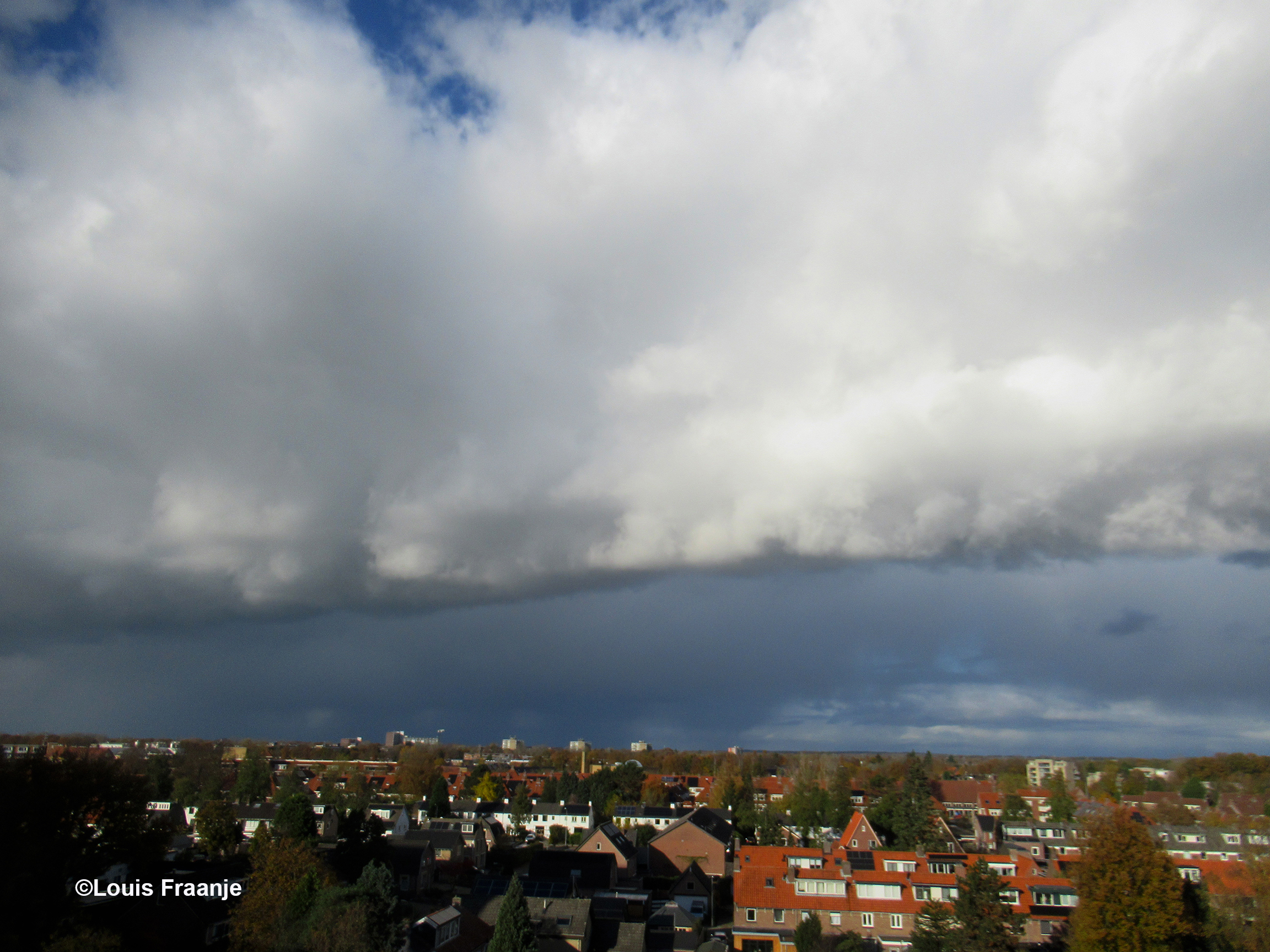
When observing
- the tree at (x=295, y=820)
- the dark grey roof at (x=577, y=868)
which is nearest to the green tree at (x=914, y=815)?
the dark grey roof at (x=577, y=868)

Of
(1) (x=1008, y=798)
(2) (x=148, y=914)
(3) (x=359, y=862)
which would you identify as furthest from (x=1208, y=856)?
(2) (x=148, y=914)

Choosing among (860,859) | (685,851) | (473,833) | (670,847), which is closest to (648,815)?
(670,847)

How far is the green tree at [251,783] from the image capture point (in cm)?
11019

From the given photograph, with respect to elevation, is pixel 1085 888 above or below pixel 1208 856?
above

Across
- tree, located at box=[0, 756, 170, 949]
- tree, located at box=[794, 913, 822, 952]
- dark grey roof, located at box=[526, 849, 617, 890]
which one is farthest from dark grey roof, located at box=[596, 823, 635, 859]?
tree, located at box=[0, 756, 170, 949]

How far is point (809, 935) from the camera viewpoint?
47.2 m

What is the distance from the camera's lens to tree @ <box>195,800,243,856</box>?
70.8 metres

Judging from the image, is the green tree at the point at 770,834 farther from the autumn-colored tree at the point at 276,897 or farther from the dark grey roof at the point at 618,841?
the autumn-colored tree at the point at 276,897

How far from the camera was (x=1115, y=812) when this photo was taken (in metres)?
45.3

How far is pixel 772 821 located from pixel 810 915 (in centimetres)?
3052

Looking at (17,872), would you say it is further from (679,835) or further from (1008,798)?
(1008,798)

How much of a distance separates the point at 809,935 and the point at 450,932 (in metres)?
20.9

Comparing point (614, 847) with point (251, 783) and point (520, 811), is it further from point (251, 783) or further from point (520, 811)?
point (251, 783)

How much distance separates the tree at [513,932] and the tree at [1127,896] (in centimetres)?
2987
